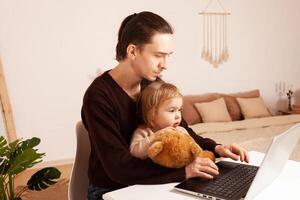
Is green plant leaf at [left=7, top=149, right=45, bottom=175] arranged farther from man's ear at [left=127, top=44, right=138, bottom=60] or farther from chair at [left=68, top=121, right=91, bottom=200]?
man's ear at [left=127, top=44, right=138, bottom=60]

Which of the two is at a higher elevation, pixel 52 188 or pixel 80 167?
pixel 80 167

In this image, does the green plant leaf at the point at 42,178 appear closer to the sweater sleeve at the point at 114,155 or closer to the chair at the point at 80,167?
the chair at the point at 80,167

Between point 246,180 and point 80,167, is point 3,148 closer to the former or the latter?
point 80,167

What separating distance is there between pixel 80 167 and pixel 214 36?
124 inches

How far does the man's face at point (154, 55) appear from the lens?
132 cm

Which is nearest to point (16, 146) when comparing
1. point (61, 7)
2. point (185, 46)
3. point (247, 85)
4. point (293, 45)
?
point (61, 7)

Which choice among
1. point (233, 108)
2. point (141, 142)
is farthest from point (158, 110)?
point (233, 108)

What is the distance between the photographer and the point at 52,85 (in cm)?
357

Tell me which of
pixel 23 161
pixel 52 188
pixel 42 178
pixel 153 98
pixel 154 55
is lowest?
pixel 52 188

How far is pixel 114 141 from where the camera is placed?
4.03 feet

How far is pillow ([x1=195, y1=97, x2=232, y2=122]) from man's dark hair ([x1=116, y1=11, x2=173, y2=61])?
2.63 meters

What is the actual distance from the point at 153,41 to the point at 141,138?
1.17ft

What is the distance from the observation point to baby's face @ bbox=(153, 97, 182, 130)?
4.45ft

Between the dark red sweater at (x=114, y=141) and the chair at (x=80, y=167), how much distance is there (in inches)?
3.4
